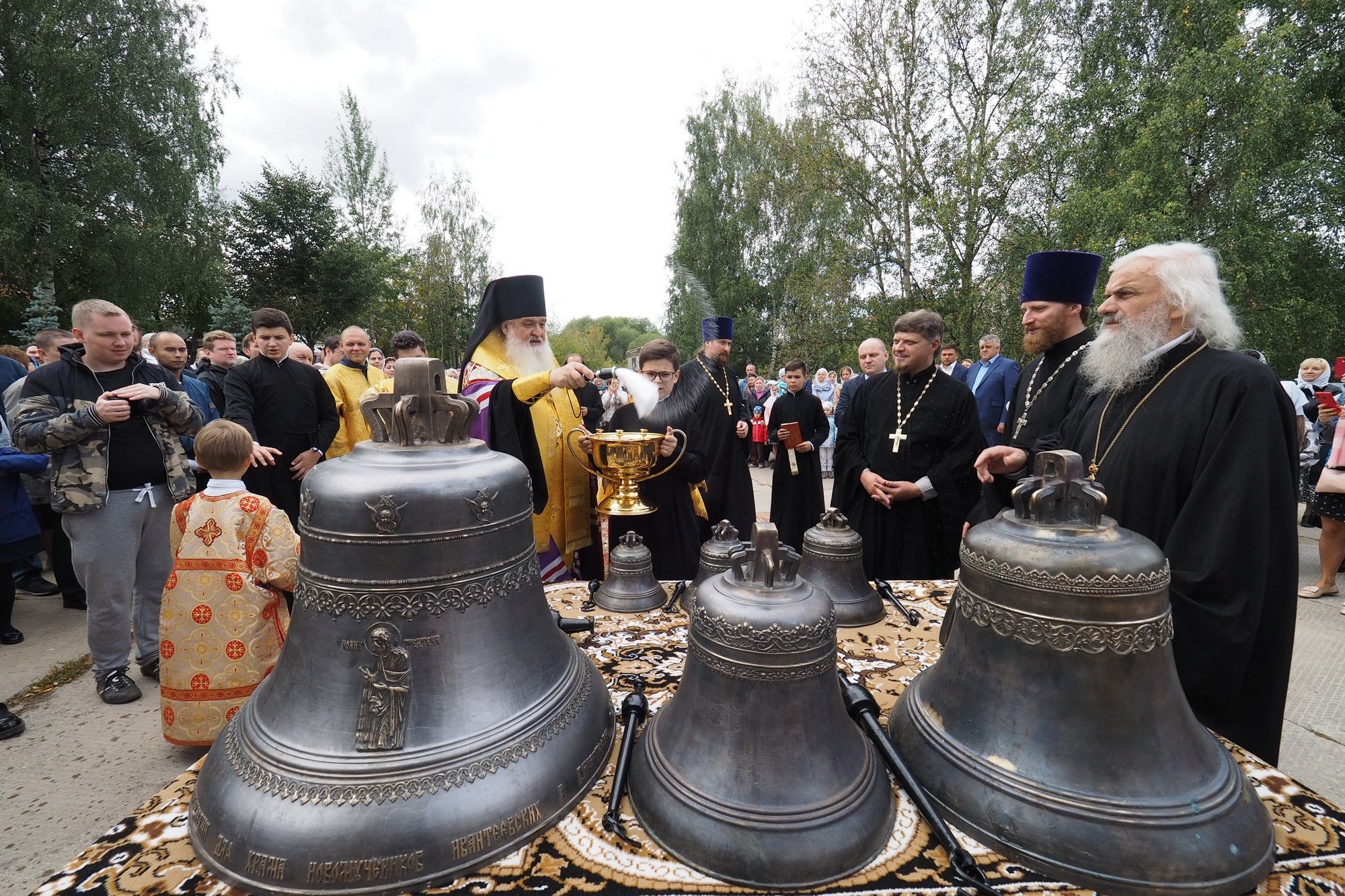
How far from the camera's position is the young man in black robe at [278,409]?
16.3ft

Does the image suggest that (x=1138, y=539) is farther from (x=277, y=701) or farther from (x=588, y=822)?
(x=277, y=701)

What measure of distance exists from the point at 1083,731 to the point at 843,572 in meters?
1.17

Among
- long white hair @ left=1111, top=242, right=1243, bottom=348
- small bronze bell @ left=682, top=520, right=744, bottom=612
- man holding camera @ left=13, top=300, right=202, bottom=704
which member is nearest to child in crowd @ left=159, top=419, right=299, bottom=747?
man holding camera @ left=13, top=300, right=202, bottom=704

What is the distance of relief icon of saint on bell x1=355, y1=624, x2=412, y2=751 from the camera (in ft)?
4.25

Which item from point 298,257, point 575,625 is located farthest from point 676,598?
point 298,257

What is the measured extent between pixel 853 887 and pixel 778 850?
6.4 inches

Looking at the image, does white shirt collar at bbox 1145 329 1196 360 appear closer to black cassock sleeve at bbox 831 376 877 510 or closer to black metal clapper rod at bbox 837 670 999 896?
black metal clapper rod at bbox 837 670 999 896

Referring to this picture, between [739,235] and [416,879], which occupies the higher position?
[739,235]

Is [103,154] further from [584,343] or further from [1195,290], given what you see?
[584,343]

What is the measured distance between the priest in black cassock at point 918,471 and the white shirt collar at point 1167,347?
168 centimetres

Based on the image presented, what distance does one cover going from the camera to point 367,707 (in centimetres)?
132

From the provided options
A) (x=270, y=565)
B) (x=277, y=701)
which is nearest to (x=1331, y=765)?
(x=277, y=701)

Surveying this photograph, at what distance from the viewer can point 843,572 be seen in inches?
97.4

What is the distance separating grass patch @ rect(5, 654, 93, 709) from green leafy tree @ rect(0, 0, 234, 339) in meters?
14.5
